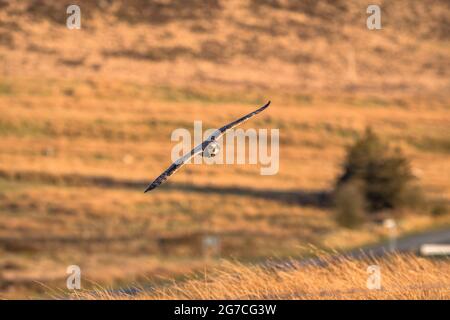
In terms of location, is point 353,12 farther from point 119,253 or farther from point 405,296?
point 405,296

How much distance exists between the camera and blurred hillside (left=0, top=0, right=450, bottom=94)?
11162cm

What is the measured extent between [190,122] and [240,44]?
98.8ft

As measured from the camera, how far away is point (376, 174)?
5144cm

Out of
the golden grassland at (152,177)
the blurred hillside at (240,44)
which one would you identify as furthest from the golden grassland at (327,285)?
the blurred hillside at (240,44)

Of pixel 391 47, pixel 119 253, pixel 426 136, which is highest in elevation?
pixel 391 47

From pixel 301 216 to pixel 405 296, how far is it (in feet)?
136

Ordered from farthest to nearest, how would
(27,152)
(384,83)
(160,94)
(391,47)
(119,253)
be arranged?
(391,47)
(384,83)
(160,94)
(27,152)
(119,253)

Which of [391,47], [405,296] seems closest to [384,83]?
[391,47]

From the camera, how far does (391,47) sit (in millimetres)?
123438

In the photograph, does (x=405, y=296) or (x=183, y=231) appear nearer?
(x=405, y=296)

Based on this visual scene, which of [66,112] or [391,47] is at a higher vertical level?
[391,47]

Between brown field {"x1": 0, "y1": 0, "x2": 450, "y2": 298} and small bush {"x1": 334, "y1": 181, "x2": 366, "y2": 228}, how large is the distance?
653 mm

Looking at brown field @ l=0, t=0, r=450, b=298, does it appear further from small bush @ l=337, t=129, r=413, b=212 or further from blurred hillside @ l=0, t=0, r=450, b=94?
small bush @ l=337, t=129, r=413, b=212

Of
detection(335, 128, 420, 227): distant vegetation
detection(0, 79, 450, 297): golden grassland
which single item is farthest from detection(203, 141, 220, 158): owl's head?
detection(335, 128, 420, 227): distant vegetation
